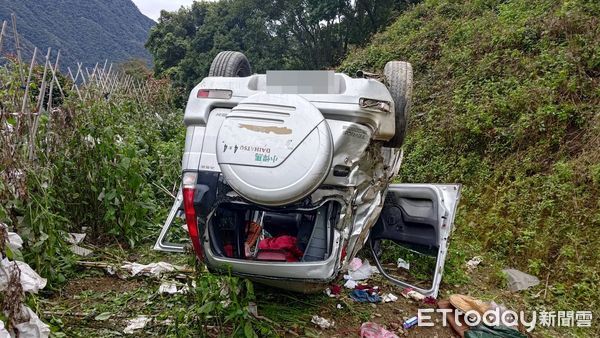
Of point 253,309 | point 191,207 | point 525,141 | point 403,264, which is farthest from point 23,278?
point 525,141

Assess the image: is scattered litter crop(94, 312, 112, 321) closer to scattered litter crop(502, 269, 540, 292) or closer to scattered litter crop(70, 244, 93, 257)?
scattered litter crop(70, 244, 93, 257)

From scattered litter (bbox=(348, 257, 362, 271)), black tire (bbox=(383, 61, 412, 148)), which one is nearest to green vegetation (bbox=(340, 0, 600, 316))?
scattered litter (bbox=(348, 257, 362, 271))

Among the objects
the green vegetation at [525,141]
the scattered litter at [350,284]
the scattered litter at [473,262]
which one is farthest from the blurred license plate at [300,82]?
the scattered litter at [473,262]

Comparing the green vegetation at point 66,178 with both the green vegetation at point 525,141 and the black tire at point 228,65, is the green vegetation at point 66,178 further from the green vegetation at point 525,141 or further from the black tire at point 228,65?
the green vegetation at point 525,141

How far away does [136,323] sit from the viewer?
2688 mm

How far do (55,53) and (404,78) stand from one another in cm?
325

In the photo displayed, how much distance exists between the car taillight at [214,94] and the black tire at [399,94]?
1.17 meters

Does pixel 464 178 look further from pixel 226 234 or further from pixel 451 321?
pixel 226 234

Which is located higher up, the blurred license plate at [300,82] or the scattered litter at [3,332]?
the blurred license plate at [300,82]

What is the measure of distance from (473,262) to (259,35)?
18.9m

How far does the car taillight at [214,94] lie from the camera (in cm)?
272

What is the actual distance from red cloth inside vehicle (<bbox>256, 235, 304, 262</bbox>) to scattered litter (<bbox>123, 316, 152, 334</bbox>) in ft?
2.45

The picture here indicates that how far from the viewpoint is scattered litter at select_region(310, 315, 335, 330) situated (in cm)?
278

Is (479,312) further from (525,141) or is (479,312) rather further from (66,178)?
(66,178)
